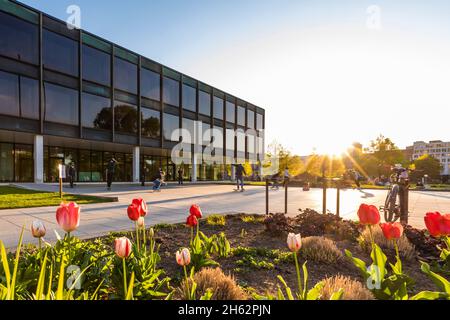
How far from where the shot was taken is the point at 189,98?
34.9 meters

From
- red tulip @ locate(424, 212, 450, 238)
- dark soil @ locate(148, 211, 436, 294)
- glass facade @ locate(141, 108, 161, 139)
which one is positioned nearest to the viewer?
red tulip @ locate(424, 212, 450, 238)

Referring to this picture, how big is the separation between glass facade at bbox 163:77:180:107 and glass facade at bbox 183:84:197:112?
121 centimetres

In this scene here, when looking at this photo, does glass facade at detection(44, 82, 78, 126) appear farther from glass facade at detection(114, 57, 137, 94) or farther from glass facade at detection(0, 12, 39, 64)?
glass facade at detection(114, 57, 137, 94)

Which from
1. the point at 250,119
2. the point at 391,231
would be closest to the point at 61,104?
the point at 391,231

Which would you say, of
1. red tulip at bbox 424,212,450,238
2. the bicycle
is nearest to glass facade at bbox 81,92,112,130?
the bicycle

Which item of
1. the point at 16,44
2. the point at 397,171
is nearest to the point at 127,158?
the point at 16,44

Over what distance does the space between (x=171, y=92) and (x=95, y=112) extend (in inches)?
421

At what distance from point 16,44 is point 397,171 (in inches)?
1034

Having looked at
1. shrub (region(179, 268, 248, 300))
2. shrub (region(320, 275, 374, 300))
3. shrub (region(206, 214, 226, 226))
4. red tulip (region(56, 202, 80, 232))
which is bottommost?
shrub (region(206, 214, 226, 226))

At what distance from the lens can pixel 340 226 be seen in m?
4.60

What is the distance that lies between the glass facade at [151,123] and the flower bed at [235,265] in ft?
85.0

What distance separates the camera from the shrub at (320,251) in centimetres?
319

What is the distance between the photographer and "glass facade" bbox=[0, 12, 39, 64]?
1884 centimetres

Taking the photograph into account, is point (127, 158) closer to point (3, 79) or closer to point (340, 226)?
point (3, 79)
